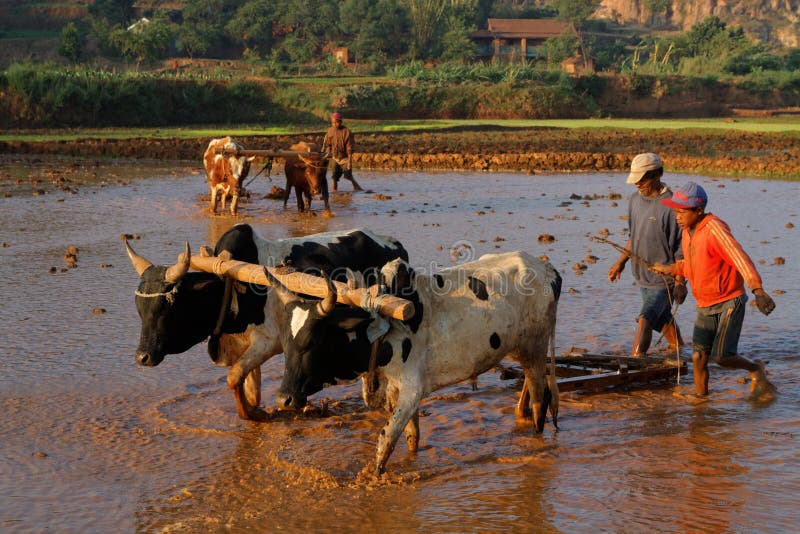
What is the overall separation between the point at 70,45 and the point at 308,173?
54.4 metres

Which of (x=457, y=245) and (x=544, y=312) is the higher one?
(x=544, y=312)

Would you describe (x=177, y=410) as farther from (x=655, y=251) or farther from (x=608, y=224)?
(x=608, y=224)

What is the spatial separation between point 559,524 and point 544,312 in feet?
4.80

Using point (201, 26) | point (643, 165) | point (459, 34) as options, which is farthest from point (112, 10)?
point (643, 165)

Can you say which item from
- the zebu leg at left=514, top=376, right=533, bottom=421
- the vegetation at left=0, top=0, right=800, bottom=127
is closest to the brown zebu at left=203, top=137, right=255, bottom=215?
the zebu leg at left=514, top=376, right=533, bottom=421

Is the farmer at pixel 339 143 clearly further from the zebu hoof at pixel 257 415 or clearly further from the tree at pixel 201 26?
the tree at pixel 201 26

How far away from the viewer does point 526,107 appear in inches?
2060

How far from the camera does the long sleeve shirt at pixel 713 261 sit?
6453mm

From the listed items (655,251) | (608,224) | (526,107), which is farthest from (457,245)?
(526,107)

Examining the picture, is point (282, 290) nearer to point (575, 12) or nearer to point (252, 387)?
point (252, 387)

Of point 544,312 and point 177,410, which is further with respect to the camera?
point 177,410

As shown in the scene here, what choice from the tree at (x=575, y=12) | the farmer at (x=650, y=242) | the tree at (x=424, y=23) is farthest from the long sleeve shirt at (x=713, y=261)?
the tree at (x=575, y=12)

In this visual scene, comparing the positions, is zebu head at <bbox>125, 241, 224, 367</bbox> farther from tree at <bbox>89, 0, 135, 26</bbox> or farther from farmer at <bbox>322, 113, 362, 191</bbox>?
tree at <bbox>89, 0, 135, 26</bbox>

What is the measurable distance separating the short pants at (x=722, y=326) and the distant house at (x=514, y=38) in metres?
75.5
